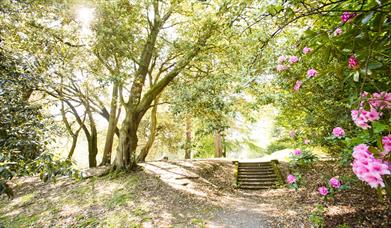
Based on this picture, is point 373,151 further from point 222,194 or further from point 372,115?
point 222,194

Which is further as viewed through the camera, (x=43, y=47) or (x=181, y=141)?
(x=181, y=141)

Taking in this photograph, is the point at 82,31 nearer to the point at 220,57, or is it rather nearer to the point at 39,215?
the point at 220,57

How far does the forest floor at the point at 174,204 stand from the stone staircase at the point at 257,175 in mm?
619

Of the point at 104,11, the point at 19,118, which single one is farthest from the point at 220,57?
the point at 19,118

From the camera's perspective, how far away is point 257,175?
1088cm

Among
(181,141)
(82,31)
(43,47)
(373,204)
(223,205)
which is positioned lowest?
(223,205)

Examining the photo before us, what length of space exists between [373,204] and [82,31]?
8.76m

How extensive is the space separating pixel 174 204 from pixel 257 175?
568cm

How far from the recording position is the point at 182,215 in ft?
18.9

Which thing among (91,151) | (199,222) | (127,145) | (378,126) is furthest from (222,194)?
(378,126)

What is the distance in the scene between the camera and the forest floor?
5.15 meters

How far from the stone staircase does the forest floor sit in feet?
2.03

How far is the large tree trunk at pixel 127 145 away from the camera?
29.5ft

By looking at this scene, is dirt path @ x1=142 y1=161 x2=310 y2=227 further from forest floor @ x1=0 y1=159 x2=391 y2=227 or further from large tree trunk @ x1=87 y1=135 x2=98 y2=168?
large tree trunk @ x1=87 y1=135 x2=98 y2=168
